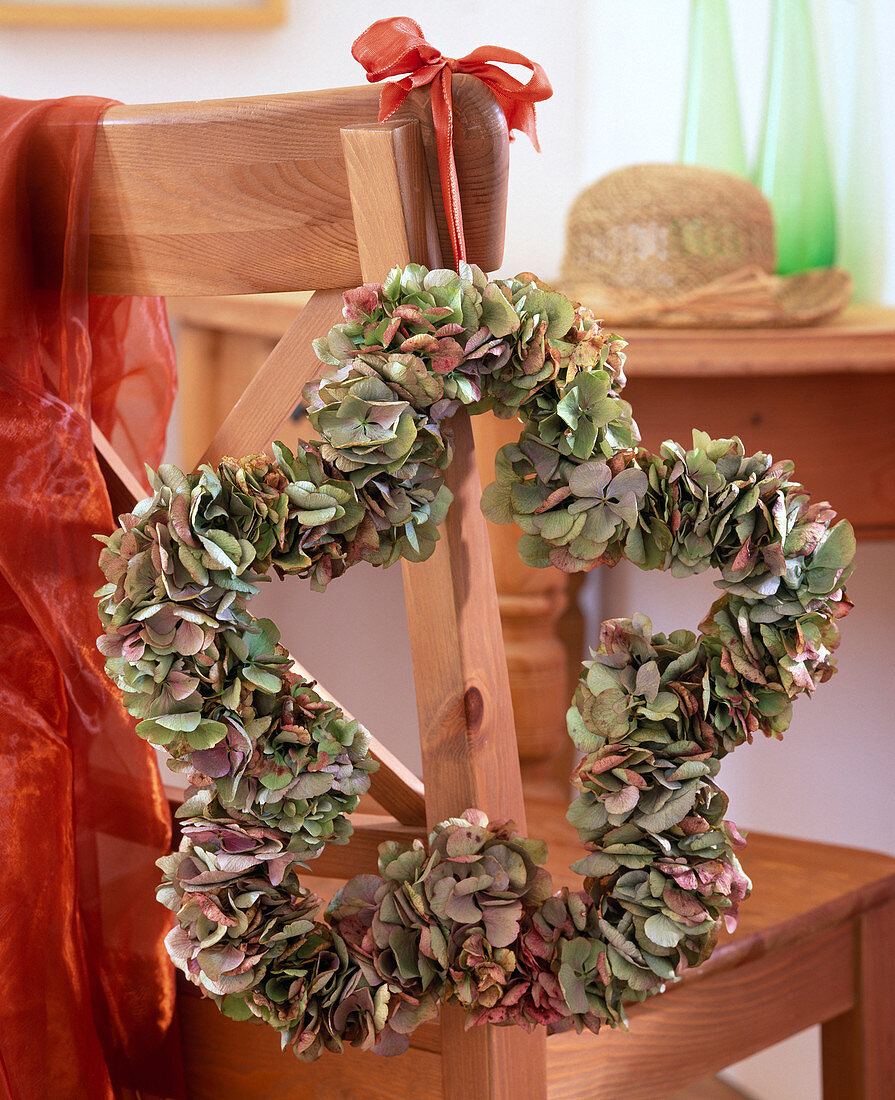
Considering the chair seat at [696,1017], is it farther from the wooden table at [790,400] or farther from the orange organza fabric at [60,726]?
the wooden table at [790,400]

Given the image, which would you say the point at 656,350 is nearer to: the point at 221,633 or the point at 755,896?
the point at 755,896

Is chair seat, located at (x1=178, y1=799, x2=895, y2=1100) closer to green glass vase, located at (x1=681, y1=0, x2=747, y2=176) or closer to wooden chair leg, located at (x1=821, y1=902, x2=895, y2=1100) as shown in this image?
wooden chair leg, located at (x1=821, y1=902, x2=895, y2=1100)

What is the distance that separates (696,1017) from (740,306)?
546mm

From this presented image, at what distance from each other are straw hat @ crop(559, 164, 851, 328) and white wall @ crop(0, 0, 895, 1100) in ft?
1.10

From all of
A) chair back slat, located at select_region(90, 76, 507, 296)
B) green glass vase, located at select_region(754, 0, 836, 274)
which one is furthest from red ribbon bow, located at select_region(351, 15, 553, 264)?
green glass vase, located at select_region(754, 0, 836, 274)

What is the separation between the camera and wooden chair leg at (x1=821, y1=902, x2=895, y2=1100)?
81cm

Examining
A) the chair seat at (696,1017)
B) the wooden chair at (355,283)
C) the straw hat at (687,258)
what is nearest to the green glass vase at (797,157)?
the straw hat at (687,258)

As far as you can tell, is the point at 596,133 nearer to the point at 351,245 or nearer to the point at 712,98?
the point at 712,98

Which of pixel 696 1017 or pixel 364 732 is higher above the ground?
pixel 364 732

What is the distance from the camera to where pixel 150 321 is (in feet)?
2.32

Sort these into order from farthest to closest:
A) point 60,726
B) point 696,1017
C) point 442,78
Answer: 1. point 696,1017
2. point 60,726
3. point 442,78

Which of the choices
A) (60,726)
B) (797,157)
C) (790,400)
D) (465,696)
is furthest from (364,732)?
(797,157)

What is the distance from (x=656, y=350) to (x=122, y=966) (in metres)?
0.56

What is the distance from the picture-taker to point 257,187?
1.49 ft
